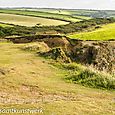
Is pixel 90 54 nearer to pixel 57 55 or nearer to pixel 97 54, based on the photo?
pixel 97 54

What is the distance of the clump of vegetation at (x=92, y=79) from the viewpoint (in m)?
19.9

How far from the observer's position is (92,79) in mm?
20750

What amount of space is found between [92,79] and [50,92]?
357 cm

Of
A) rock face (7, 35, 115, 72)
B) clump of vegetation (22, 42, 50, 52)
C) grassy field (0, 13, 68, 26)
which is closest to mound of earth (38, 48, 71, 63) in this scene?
rock face (7, 35, 115, 72)

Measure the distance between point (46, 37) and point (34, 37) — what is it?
8.62ft

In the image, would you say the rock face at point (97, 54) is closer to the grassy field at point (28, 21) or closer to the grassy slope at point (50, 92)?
the grassy slope at point (50, 92)

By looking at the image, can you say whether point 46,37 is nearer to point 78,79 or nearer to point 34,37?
point 34,37

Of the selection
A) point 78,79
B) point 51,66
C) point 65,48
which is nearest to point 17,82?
point 78,79

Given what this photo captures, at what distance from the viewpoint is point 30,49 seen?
3562 cm

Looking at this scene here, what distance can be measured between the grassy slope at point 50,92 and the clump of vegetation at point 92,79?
642mm

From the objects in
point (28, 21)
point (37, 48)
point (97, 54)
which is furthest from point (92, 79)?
point (28, 21)

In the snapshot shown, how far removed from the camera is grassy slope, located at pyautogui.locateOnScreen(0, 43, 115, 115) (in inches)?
579

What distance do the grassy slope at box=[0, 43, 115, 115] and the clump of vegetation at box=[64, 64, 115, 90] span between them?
25.3 inches

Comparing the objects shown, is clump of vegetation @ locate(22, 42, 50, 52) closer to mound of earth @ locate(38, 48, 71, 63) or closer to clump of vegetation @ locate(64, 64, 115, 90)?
mound of earth @ locate(38, 48, 71, 63)
